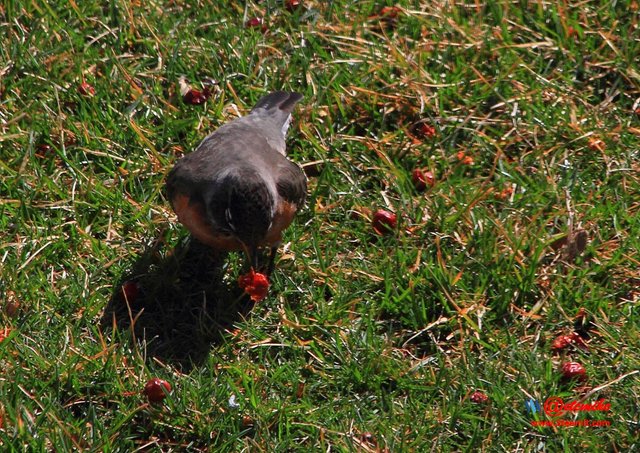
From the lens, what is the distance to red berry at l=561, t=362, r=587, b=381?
5344 millimetres

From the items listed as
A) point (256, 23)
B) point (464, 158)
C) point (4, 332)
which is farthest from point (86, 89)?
point (464, 158)

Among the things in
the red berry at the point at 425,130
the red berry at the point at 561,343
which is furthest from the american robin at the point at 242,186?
the red berry at the point at 561,343

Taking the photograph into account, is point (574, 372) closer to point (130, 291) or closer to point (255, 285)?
point (255, 285)

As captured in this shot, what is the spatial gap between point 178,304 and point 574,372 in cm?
228

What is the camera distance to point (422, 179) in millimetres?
6648

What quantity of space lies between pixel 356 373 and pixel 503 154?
2.21 m

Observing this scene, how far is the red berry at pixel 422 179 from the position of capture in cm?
665

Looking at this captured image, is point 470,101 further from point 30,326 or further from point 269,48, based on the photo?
point 30,326

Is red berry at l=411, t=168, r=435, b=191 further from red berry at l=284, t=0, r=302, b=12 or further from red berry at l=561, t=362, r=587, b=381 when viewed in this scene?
red berry at l=284, t=0, r=302, b=12

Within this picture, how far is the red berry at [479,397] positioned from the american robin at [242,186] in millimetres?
1430

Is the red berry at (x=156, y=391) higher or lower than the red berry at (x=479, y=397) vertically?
higher

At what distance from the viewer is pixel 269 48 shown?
7504 millimetres

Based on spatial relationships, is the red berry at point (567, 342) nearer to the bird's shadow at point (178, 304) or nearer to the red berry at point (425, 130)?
the bird's shadow at point (178, 304)

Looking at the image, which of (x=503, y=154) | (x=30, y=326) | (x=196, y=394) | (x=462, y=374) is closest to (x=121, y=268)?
(x=30, y=326)
